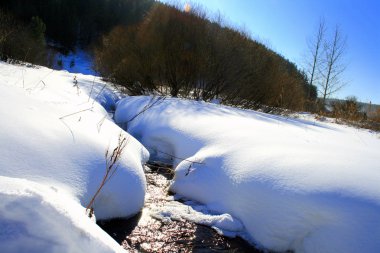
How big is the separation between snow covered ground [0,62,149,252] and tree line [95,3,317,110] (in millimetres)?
4667

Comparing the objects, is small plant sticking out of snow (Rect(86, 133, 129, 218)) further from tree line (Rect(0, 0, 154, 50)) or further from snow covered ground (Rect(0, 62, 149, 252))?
tree line (Rect(0, 0, 154, 50))

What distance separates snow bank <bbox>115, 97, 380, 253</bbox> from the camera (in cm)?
185

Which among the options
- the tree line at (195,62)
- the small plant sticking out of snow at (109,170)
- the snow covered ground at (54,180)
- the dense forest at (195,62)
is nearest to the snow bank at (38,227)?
the snow covered ground at (54,180)

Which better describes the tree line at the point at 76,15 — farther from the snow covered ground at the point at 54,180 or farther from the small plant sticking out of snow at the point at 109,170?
the small plant sticking out of snow at the point at 109,170

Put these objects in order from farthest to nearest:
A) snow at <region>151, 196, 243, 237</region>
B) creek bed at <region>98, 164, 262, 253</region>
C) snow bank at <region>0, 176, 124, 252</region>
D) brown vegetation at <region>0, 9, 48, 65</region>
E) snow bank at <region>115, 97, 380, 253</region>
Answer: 1. brown vegetation at <region>0, 9, 48, 65</region>
2. snow at <region>151, 196, 243, 237</region>
3. creek bed at <region>98, 164, 262, 253</region>
4. snow bank at <region>115, 97, 380, 253</region>
5. snow bank at <region>0, 176, 124, 252</region>

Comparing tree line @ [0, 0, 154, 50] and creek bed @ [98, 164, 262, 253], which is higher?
tree line @ [0, 0, 154, 50]

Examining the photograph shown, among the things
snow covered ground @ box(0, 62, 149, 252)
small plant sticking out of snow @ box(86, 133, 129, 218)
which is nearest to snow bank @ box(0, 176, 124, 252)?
snow covered ground @ box(0, 62, 149, 252)

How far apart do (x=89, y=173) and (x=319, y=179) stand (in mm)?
1457

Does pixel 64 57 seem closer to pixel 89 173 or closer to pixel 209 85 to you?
pixel 209 85

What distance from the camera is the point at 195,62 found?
24.0 feet

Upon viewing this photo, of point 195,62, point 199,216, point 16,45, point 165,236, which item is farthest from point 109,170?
point 16,45

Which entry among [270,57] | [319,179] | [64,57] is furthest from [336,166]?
[64,57]

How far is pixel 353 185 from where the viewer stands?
6.68ft

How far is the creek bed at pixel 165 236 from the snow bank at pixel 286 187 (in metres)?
0.21
